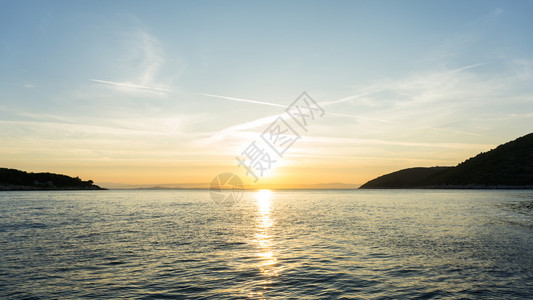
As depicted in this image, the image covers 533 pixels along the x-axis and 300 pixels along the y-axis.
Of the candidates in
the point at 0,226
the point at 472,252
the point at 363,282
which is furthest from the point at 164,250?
the point at 0,226

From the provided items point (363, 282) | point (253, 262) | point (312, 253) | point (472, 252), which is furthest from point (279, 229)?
point (363, 282)

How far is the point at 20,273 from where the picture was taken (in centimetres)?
2292

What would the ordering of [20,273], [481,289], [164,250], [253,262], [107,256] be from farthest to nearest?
[164,250], [107,256], [253,262], [20,273], [481,289]

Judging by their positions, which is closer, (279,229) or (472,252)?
(472,252)

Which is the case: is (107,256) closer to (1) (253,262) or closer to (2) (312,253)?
(1) (253,262)

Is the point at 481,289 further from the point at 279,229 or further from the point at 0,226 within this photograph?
the point at 0,226

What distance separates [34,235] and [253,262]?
30.7 metres

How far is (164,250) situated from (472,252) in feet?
92.5

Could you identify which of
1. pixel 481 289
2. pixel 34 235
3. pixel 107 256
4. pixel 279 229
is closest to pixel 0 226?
pixel 34 235

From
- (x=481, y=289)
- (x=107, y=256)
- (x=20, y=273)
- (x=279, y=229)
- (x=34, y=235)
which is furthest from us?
(x=279, y=229)

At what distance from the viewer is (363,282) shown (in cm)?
2055

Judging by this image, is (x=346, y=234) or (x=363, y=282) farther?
(x=346, y=234)

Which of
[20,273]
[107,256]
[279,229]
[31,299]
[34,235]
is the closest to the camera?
[31,299]

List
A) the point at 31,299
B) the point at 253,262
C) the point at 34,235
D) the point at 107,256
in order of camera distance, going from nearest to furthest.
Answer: the point at 31,299 → the point at 253,262 → the point at 107,256 → the point at 34,235
